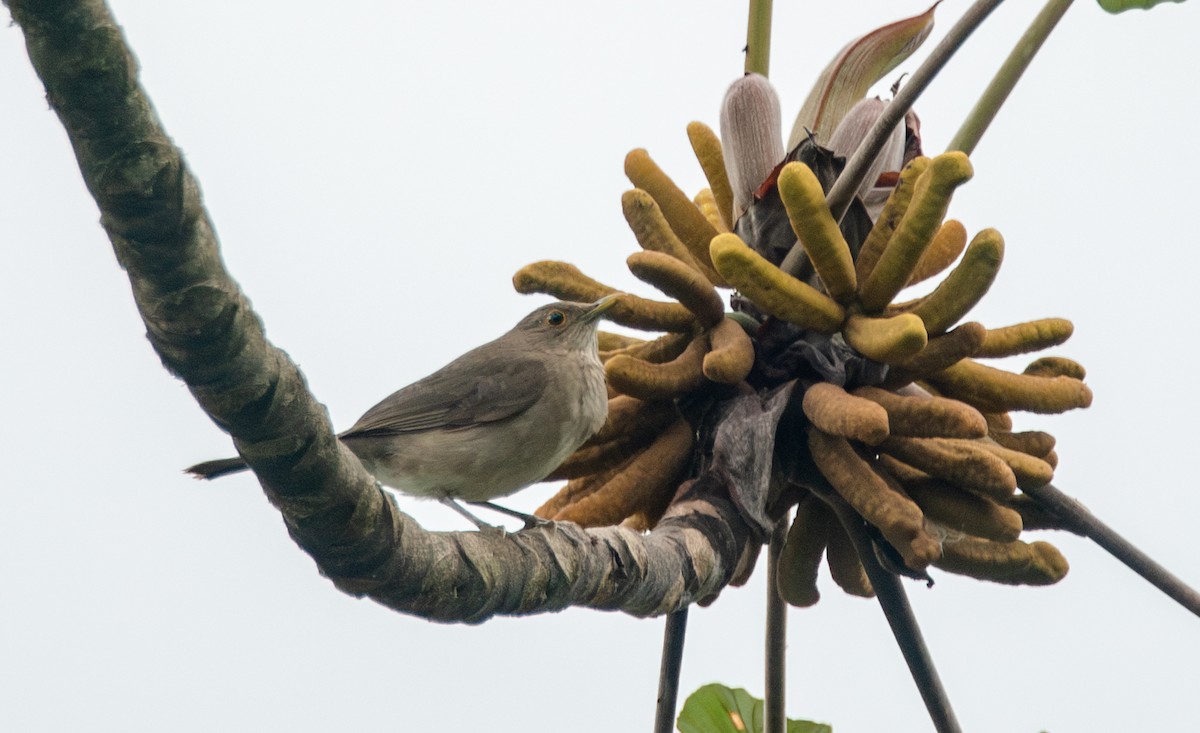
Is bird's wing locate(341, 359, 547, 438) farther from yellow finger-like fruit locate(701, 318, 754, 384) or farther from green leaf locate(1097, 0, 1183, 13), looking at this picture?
green leaf locate(1097, 0, 1183, 13)

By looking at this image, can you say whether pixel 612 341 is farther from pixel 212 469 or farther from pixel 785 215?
pixel 212 469

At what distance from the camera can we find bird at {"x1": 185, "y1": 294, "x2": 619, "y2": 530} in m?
3.88

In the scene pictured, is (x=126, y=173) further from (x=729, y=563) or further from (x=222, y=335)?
(x=729, y=563)

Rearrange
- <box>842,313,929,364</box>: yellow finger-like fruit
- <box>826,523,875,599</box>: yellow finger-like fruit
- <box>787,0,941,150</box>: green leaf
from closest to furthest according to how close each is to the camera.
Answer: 1. <box>842,313,929,364</box>: yellow finger-like fruit
2. <box>826,523,875,599</box>: yellow finger-like fruit
3. <box>787,0,941,150</box>: green leaf

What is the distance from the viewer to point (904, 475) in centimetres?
359

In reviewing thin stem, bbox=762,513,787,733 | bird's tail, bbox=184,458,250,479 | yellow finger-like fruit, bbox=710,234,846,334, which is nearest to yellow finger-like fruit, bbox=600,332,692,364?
yellow finger-like fruit, bbox=710,234,846,334

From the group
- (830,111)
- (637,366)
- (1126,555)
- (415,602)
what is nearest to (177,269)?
(415,602)

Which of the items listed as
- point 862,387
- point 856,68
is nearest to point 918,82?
point 862,387

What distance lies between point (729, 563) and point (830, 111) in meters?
1.85

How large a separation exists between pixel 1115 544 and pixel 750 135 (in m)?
1.69

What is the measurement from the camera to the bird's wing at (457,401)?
405cm

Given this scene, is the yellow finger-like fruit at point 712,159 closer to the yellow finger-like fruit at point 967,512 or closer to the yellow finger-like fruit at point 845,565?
the yellow finger-like fruit at point 845,565

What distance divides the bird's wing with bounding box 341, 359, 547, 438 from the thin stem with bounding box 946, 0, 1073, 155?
1606 mm

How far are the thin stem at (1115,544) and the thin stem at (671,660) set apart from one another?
1.07m
